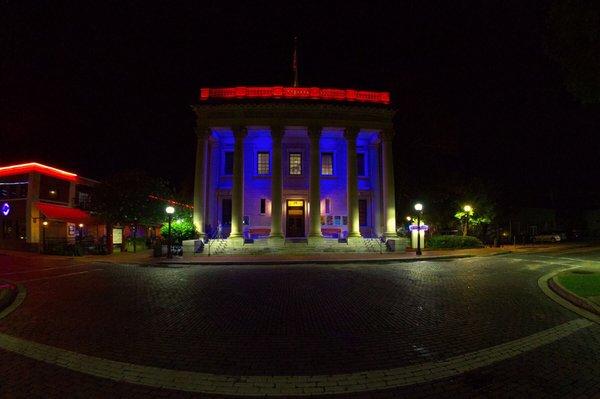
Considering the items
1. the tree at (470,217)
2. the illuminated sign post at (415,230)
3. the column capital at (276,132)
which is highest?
the column capital at (276,132)

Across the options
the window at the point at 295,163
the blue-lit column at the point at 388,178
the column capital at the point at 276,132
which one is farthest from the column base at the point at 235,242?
the blue-lit column at the point at 388,178

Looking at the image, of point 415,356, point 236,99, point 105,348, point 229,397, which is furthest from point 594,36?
point 236,99

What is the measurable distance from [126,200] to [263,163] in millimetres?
12046

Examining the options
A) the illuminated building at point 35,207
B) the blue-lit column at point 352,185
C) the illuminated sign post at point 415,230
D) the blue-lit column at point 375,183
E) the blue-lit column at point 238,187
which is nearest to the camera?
the illuminated sign post at point 415,230

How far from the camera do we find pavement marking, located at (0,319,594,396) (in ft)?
13.8

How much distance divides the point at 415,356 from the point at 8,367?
18.7 feet

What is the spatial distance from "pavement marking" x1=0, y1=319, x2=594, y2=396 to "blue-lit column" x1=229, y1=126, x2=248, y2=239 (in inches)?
890

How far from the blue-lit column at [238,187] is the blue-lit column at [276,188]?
247 cm

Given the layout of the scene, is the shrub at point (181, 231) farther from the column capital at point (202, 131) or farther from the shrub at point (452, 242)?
the shrub at point (452, 242)

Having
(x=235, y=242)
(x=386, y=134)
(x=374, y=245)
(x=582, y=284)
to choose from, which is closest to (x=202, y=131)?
(x=235, y=242)

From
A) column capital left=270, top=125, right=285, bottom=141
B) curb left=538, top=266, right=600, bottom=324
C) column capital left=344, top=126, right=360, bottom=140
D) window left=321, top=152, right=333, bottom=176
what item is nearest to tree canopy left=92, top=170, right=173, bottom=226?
column capital left=270, top=125, right=285, bottom=141

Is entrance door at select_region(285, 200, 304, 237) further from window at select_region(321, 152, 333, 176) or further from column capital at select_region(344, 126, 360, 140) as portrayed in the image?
column capital at select_region(344, 126, 360, 140)

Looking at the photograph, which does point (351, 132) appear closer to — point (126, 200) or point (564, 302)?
point (126, 200)

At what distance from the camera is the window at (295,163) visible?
33.2 m
